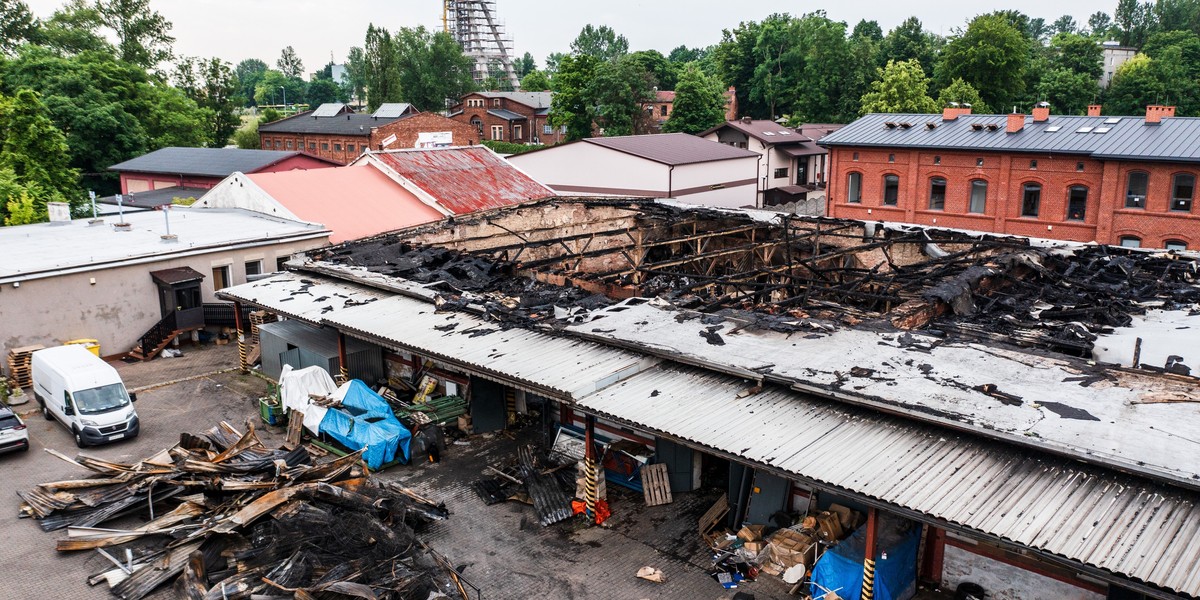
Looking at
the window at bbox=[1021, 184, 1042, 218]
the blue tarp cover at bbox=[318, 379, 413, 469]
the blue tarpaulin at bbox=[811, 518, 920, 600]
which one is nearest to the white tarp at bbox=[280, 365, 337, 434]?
the blue tarp cover at bbox=[318, 379, 413, 469]

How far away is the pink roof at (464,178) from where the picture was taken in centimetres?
3928

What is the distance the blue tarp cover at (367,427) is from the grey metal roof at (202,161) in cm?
3767

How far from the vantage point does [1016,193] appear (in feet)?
132

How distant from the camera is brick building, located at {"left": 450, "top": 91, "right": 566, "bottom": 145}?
91.9m

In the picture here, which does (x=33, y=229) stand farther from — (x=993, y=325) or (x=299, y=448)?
Result: (x=993, y=325)

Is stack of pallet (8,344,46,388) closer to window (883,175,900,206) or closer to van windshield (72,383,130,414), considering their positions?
van windshield (72,383,130,414)

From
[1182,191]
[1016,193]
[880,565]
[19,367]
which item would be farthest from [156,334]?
[1182,191]

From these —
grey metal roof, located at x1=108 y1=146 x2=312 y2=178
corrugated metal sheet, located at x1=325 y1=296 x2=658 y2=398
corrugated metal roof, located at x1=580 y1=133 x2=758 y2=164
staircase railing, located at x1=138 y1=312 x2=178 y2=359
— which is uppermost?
corrugated metal roof, located at x1=580 y1=133 x2=758 y2=164

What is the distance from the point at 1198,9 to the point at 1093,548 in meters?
144

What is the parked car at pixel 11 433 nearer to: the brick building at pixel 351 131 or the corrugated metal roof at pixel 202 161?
the corrugated metal roof at pixel 202 161

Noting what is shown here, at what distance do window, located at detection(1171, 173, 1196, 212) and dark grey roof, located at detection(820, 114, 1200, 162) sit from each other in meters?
1.12

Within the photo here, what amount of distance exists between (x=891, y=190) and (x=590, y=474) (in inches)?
1301

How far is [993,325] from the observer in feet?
64.7

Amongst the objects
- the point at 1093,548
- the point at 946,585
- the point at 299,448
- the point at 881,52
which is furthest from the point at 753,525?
the point at 881,52
